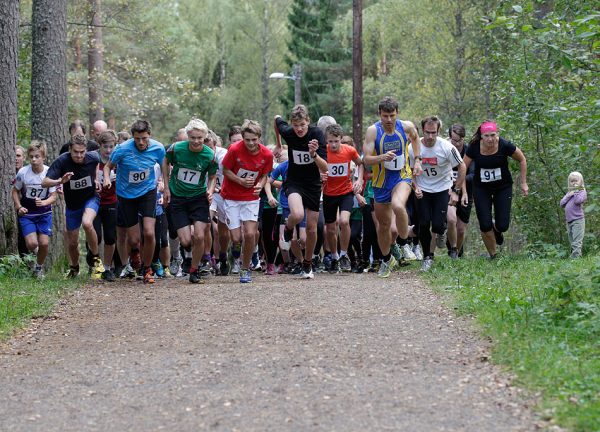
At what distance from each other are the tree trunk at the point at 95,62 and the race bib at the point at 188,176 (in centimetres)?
1554

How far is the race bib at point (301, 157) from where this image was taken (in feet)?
42.4

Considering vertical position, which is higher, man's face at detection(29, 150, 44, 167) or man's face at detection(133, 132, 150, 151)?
man's face at detection(133, 132, 150, 151)

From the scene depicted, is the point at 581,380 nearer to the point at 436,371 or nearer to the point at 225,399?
the point at 436,371

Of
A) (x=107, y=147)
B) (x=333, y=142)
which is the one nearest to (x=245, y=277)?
(x=333, y=142)

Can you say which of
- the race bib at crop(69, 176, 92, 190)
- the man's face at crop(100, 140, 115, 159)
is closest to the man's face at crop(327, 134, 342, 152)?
the man's face at crop(100, 140, 115, 159)

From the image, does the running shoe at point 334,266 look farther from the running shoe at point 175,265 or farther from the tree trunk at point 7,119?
the tree trunk at point 7,119

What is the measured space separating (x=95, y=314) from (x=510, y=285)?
176 inches

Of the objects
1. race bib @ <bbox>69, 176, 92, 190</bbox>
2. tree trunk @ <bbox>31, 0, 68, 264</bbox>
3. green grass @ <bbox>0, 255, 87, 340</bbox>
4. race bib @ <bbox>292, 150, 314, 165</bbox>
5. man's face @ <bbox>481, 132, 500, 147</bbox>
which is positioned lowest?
green grass @ <bbox>0, 255, 87, 340</bbox>

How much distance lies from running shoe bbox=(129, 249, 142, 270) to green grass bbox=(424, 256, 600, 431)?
487 cm

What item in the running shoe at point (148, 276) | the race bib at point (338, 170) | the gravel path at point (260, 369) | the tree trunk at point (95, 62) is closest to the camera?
the gravel path at point (260, 369)

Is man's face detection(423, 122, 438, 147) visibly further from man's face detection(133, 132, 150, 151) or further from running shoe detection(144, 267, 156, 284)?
running shoe detection(144, 267, 156, 284)

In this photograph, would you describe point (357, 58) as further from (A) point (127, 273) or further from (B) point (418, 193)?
(B) point (418, 193)

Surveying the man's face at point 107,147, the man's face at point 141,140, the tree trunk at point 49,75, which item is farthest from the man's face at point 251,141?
the tree trunk at point 49,75

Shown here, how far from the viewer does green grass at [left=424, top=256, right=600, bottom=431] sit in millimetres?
5719
